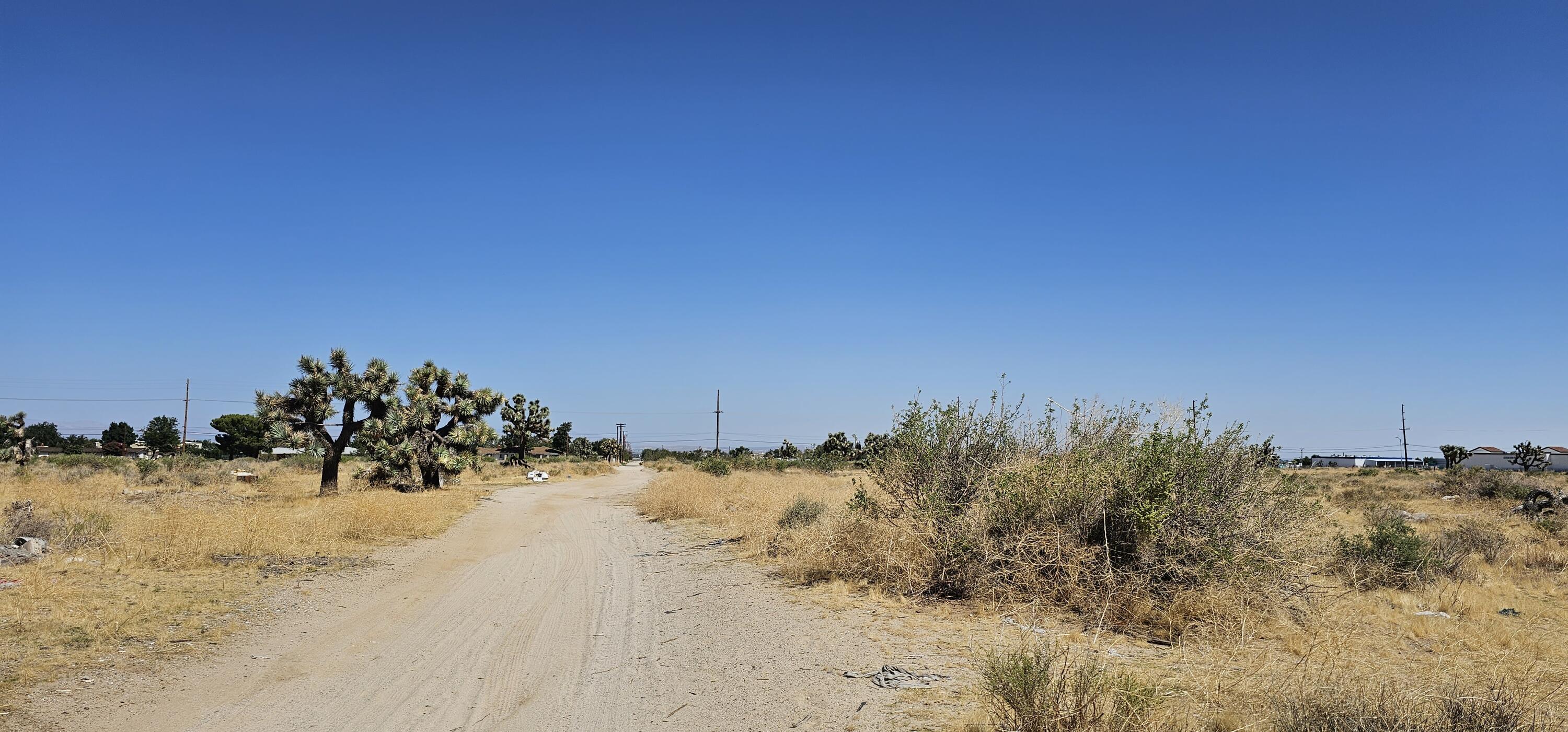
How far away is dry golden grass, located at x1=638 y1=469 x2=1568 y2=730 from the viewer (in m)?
5.28

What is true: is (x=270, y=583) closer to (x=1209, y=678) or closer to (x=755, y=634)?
(x=755, y=634)

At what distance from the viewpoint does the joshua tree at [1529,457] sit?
61875 mm

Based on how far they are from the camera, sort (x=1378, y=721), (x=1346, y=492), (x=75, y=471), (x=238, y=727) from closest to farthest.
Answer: (x=1378, y=721) < (x=238, y=727) < (x=75, y=471) < (x=1346, y=492)

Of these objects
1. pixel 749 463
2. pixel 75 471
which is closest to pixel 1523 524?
pixel 749 463

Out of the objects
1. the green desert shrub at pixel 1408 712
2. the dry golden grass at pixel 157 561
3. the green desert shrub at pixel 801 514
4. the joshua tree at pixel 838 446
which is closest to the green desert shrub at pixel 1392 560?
the green desert shrub at pixel 1408 712

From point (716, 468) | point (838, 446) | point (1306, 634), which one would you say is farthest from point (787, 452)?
point (1306, 634)

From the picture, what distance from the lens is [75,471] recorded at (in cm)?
3039

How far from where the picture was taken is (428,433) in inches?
1189

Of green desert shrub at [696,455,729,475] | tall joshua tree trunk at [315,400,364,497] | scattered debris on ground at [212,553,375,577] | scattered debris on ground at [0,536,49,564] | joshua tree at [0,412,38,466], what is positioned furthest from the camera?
green desert shrub at [696,455,729,475]

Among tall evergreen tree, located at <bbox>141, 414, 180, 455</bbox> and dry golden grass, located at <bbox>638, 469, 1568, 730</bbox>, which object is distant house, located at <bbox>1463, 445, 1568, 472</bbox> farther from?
tall evergreen tree, located at <bbox>141, 414, 180, 455</bbox>

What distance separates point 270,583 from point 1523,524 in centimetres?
2602

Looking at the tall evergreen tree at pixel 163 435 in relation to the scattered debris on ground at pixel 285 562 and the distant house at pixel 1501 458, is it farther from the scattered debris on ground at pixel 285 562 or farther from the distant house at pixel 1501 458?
the distant house at pixel 1501 458

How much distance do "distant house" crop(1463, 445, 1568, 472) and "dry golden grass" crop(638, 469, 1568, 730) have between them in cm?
7264

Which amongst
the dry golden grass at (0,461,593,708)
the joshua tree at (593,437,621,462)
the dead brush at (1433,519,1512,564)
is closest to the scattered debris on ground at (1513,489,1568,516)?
the dead brush at (1433,519,1512,564)
